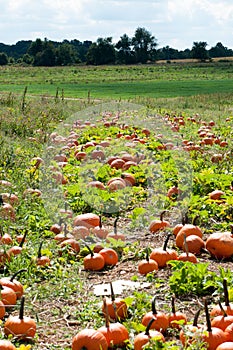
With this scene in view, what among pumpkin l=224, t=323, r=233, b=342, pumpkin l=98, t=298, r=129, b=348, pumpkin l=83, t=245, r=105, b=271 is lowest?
pumpkin l=83, t=245, r=105, b=271

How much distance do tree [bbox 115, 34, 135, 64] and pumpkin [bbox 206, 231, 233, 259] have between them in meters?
100

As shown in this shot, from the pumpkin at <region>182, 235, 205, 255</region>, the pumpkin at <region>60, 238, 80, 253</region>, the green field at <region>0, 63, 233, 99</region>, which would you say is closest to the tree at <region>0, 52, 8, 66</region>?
the green field at <region>0, 63, 233, 99</region>

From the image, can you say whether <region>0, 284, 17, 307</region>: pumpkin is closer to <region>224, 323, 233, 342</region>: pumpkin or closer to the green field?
<region>224, 323, 233, 342</region>: pumpkin

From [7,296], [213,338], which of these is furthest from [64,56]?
[213,338]

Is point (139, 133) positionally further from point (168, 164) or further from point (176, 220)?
point (176, 220)

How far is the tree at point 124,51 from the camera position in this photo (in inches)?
4134

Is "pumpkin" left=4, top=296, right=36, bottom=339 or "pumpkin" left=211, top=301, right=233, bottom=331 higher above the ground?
"pumpkin" left=211, top=301, right=233, bottom=331

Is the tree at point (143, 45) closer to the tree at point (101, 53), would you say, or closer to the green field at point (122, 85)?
the tree at point (101, 53)

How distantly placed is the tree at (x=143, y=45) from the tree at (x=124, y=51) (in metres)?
1.07

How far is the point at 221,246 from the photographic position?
5117 millimetres

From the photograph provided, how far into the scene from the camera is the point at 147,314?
11.7 ft

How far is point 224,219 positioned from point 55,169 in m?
2.87

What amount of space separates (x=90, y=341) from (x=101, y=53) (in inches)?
3897

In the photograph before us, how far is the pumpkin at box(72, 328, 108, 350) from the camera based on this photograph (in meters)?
3.30
